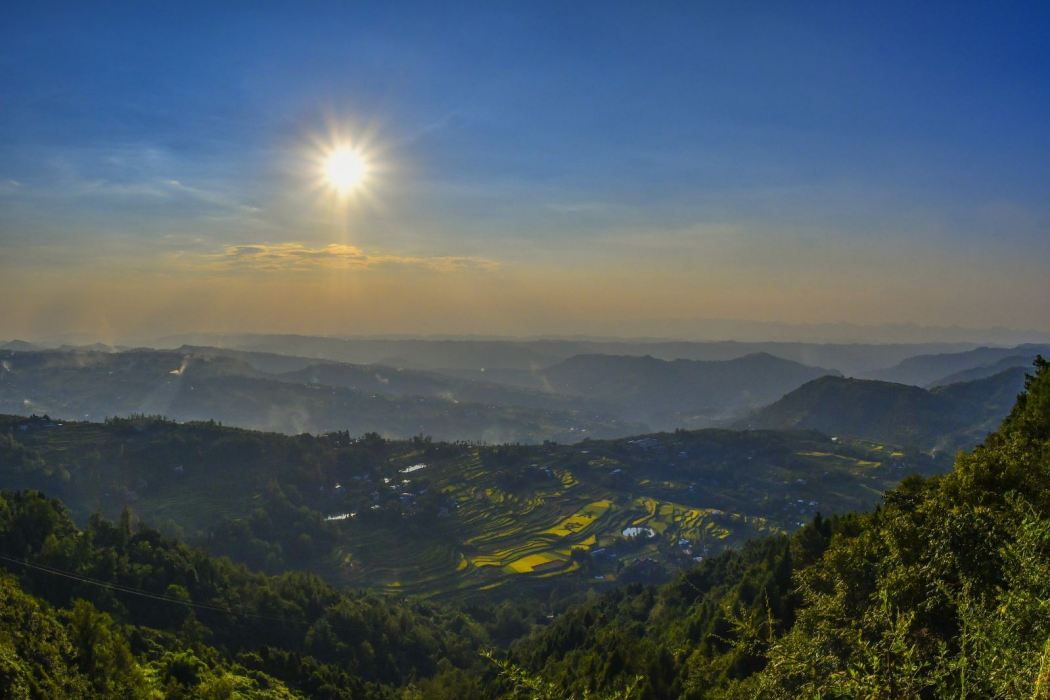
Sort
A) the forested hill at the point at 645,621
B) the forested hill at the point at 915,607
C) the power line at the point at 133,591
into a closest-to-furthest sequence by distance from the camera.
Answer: the forested hill at the point at 915,607 → the forested hill at the point at 645,621 → the power line at the point at 133,591

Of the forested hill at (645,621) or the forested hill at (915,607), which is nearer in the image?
the forested hill at (915,607)

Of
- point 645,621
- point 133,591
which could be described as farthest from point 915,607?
point 133,591

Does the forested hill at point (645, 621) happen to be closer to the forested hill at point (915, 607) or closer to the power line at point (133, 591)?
the forested hill at point (915, 607)

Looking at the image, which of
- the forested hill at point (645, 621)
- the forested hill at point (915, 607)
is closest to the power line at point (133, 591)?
the forested hill at point (645, 621)

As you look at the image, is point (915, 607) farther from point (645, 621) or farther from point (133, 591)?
point (133, 591)

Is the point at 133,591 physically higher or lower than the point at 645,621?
higher

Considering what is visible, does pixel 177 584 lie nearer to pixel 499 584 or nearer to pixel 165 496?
pixel 499 584

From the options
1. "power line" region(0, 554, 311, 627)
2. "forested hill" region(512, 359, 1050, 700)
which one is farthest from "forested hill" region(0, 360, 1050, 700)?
"power line" region(0, 554, 311, 627)

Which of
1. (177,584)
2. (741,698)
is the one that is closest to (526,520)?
(177,584)

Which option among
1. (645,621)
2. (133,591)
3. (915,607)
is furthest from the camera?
(645,621)

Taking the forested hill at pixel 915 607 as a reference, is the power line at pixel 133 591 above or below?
below

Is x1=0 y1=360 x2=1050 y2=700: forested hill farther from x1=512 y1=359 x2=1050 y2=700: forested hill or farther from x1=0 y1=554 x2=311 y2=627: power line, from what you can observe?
x1=0 y1=554 x2=311 y2=627: power line
